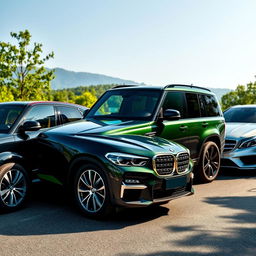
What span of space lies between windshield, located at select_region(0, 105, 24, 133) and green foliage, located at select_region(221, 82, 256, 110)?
79.2 meters

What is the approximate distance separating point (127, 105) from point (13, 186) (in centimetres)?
259

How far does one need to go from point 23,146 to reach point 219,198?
11.4 feet

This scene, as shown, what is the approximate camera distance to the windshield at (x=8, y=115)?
6.36 m

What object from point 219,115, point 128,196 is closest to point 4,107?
point 128,196

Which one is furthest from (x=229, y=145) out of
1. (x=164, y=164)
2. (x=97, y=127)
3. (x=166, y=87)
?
(x=164, y=164)

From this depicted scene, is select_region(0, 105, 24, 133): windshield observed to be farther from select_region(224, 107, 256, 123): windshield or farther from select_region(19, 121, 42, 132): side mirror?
select_region(224, 107, 256, 123): windshield

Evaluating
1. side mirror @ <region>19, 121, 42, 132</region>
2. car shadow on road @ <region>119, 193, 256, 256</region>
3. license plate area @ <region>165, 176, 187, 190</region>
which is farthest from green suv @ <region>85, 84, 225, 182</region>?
car shadow on road @ <region>119, 193, 256, 256</region>

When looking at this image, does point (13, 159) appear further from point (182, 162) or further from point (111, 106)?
point (182, 162)

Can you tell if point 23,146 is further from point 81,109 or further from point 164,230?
point 164,230

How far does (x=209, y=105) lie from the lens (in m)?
8.87

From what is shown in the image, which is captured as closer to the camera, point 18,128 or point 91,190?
point 91,190

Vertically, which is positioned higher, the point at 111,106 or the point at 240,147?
the point at 111,106

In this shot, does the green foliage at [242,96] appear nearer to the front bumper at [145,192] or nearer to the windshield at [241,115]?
the windshield at [241,115]

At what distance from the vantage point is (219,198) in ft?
22.2
